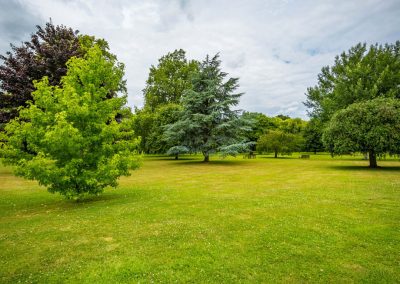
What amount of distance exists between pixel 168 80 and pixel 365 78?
1464 inches

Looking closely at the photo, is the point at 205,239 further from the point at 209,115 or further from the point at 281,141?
the point at 281,141

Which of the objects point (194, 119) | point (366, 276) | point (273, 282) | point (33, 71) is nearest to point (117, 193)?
point (273, 282)

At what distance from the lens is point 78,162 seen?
12.5 meters

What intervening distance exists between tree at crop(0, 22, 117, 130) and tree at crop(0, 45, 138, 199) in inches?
608

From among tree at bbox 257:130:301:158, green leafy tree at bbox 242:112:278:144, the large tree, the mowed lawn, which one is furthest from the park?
green leafy tree at bbox 242:112:278:144

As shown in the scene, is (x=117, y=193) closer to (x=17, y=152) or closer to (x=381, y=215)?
(x=17, y=152)

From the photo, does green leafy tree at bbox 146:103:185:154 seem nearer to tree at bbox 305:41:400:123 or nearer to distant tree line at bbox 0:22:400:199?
distant tree line at bbox 0:22:400:199

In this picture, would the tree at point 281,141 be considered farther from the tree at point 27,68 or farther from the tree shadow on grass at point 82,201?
the tree shadow on grass at point 82,201

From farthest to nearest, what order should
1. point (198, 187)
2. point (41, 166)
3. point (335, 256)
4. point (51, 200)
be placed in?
point (198, 187) → point (51, 200) → point (41, 166) → point (335, 256)

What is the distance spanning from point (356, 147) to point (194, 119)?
20707 mm

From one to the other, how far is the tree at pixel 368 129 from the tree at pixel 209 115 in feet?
42.1

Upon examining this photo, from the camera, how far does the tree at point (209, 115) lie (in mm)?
38156

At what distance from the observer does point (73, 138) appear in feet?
39.6

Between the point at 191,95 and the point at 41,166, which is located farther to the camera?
the point at 191,95
